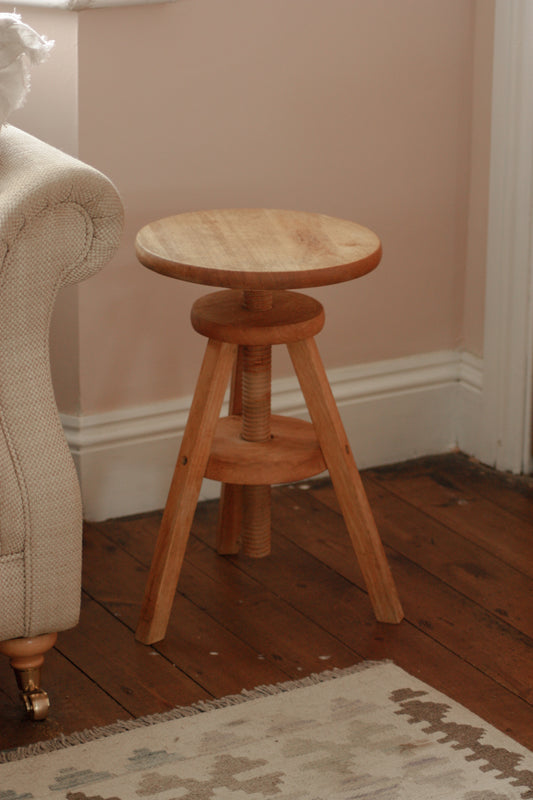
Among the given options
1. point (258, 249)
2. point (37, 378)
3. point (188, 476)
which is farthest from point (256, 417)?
point (37, 378)

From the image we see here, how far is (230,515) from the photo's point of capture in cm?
187

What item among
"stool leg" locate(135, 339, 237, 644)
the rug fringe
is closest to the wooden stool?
"stool leg" locate(135, 339, 237, 644)

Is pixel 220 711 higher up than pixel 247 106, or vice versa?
pixel 247 106

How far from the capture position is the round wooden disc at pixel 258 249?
4.83 ft

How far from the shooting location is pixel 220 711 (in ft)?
4.92

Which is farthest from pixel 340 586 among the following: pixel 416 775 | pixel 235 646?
pixel 416 775

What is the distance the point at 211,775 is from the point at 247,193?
3.24ft

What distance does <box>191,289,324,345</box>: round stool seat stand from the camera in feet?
5.17

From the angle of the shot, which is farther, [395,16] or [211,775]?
[395,16]

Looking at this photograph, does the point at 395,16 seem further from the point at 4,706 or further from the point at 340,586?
the point at 4,706

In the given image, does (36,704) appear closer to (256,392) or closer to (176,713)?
(176,713)

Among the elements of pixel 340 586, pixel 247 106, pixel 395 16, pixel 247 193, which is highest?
pixel 395 16

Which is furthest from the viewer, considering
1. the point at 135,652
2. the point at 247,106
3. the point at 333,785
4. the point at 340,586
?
the point at 247,106

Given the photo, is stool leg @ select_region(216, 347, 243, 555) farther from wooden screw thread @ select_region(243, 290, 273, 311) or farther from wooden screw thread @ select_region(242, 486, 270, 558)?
wooden screw thread @ select_region(243, 290, 273, 311)
